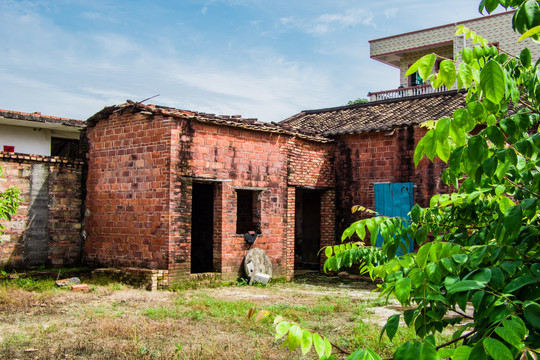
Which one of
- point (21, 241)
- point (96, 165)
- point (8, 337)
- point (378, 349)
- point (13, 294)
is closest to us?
point (378, 349)

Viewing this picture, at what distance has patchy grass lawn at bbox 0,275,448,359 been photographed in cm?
616

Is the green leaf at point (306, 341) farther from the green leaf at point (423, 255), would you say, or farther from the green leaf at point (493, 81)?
the green leaf at point (493, 81)

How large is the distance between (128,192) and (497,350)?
36.0 ft

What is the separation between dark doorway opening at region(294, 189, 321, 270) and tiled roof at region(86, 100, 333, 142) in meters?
3.61

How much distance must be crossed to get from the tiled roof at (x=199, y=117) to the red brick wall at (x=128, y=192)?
188 mm

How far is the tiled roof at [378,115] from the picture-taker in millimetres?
13586

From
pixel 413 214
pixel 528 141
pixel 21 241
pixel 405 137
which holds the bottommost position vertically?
pixel 21 241

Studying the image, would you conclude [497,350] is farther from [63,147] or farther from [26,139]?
[63,147]

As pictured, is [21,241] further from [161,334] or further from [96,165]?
[161,334]

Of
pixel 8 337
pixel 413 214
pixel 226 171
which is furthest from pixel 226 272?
pixel 413 214

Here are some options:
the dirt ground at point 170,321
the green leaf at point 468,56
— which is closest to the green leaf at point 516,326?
the green leaf at point 468,56

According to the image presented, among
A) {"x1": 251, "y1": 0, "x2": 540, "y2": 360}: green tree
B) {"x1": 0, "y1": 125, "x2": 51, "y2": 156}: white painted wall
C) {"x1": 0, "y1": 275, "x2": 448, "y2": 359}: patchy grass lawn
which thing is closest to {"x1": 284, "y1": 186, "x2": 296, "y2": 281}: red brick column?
{"x1": 0, "y1": 275, "x2": 448, "y2": 359}: patchy grass lawn

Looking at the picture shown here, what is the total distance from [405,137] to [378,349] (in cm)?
797

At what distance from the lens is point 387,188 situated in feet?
43.7
